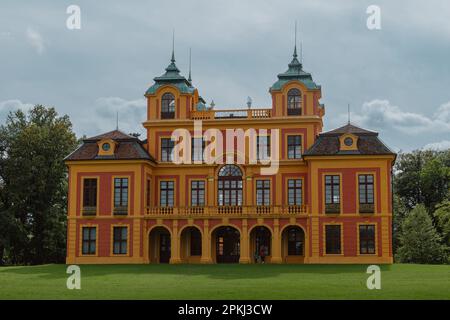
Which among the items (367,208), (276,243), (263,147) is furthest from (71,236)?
(367,208)

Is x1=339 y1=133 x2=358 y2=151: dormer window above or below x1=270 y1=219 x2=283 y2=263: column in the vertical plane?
above

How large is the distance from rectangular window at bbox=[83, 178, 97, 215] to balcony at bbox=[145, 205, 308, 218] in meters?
3.81

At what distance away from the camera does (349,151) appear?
176 feet

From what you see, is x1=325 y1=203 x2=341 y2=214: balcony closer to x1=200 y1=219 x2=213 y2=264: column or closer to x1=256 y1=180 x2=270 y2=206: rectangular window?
x1=256 y1=180 x2=270 y2=206: rectangular window

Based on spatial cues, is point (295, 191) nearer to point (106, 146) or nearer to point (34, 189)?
point (106, 146)

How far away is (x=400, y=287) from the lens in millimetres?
30594

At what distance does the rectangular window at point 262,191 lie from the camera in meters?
56.6

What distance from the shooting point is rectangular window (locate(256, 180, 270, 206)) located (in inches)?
2229

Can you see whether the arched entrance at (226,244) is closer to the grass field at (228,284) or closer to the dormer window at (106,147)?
the dormer window at (106,147)

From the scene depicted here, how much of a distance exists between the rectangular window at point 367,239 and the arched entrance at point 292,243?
14.9ft

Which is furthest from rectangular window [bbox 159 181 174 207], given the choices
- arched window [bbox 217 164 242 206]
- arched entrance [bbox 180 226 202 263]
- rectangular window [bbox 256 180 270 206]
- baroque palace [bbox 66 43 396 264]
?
rectangular window [bbox 256 180 270 206]

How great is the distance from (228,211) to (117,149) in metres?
9.08

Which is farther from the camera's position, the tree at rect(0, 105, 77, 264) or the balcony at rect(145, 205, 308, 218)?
the tree at rect(0, 105, 77, 264)
